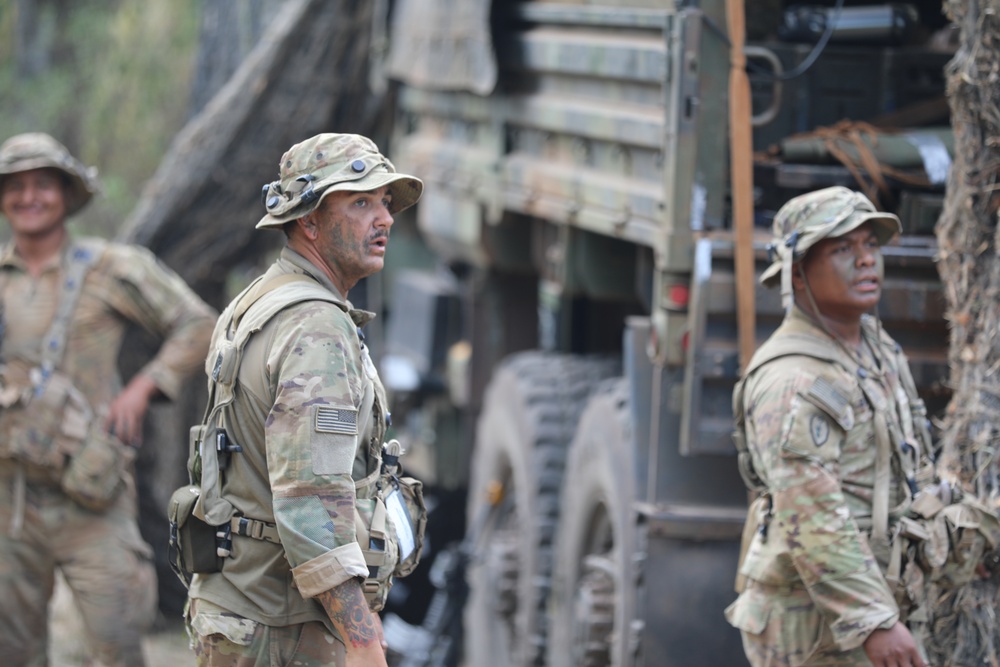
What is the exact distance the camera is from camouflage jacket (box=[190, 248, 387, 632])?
3418 millimetres

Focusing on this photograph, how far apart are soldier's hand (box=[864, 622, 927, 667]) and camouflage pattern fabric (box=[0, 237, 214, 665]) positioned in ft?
8.52

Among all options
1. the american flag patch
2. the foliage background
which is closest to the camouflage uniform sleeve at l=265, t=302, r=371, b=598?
the american flag patch

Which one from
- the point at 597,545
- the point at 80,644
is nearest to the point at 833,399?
the point at 597,545

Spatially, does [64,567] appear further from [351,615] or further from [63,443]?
[351,615]

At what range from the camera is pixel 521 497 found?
6762 mm

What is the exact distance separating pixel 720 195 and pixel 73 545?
2327 mm

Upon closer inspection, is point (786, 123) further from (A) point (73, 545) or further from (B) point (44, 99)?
(B) point (44, 99)

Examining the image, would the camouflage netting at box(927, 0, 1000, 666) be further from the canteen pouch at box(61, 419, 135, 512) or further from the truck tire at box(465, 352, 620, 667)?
the canteen pouch at box(61, 419, 135, 512)

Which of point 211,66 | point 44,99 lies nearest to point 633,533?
point 211,66

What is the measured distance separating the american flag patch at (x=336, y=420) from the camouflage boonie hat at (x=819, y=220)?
1249 millimetres

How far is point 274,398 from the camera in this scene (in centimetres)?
353

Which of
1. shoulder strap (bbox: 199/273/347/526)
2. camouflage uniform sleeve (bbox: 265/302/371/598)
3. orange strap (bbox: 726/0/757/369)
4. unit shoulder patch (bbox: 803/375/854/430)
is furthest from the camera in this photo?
orange strap (bbox: 726/0/757/369)

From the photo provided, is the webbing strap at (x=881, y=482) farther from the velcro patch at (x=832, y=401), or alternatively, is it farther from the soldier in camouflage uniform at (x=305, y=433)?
the soldier in camouflage uniform at (x=305, y=433)

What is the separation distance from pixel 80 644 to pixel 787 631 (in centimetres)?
417
